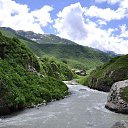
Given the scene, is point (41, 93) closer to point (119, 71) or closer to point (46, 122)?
point (46, 122)

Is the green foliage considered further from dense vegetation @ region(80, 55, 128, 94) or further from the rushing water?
dense vegetation @ region(80, 55, 128, 94)

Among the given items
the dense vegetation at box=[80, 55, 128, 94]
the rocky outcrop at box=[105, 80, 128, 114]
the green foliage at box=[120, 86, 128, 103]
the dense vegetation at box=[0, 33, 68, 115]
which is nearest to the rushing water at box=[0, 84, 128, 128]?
→ the rocky outcrop at box=[105, 80, 128, 114]

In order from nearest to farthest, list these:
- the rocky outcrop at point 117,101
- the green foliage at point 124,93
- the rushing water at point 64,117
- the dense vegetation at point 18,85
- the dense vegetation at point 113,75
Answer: the rushing water at point 64,117 < the dense vegetation at point 18,85 < the rocky outcrop at point 117,101 < the green foliage at point 124,93 < the dense vegetation at point 113,75

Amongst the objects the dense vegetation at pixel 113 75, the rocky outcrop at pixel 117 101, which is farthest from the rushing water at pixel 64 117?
the dense vegetation at pixel 113 75

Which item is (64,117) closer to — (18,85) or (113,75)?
(18,85)

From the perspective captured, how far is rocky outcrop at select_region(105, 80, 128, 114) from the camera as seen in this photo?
5247cm

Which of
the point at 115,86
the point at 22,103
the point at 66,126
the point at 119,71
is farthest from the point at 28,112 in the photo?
the point at 119,71

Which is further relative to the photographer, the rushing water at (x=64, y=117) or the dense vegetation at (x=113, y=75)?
the dense vegetation at (x=113, y=75)

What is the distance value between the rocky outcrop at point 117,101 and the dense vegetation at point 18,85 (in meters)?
14.3

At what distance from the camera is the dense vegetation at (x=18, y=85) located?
5125 centimetres

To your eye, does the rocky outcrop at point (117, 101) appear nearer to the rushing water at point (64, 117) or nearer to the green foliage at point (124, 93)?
the green foliage at point (124, 93)

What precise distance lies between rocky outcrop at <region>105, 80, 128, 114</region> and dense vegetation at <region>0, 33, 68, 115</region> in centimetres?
1434

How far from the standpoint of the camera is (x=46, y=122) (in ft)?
144

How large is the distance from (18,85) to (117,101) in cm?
1971
